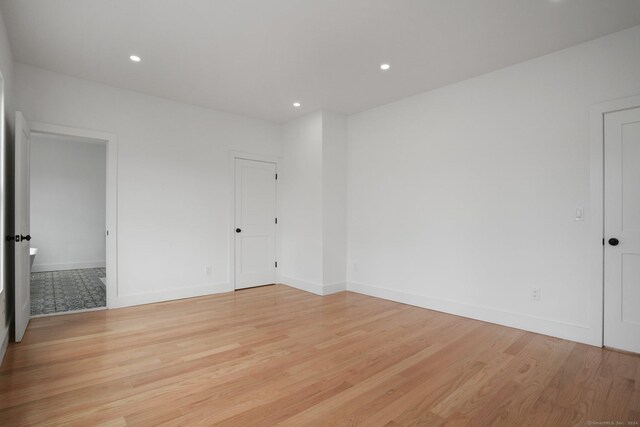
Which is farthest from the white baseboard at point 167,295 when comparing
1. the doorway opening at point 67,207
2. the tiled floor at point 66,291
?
the doorway opening at point 67,207

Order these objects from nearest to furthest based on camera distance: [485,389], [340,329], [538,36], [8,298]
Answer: [485,389]
[538,36]
[8,298]
[340,329]

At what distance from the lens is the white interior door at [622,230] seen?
280cm

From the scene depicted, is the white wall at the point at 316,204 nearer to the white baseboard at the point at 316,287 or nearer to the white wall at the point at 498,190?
the white baseboard at the point at 316,287

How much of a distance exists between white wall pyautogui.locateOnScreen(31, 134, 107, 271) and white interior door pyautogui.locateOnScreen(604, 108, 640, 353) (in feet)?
29.4

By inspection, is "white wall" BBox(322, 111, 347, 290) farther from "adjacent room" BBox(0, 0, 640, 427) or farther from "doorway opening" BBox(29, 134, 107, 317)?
"doorway opening" BBox(29, 134, 107, 317)

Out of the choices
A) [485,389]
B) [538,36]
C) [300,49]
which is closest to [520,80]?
[538,36]

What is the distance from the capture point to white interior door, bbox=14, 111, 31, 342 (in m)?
2.96

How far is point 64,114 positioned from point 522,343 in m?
5.48

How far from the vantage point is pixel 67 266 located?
7.29 meters

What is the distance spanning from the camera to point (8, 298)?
10.5 ft

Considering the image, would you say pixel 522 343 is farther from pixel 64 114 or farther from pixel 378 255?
pixel 64 114

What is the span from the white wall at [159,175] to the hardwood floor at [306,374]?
91 centimetres

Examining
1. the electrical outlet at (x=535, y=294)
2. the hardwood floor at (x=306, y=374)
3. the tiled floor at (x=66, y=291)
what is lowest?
the tiled floor at (x=66, y=291)

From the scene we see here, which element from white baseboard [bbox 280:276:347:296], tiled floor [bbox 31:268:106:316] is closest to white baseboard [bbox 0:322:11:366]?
tiled floor [bbox 31:268:106:316]
